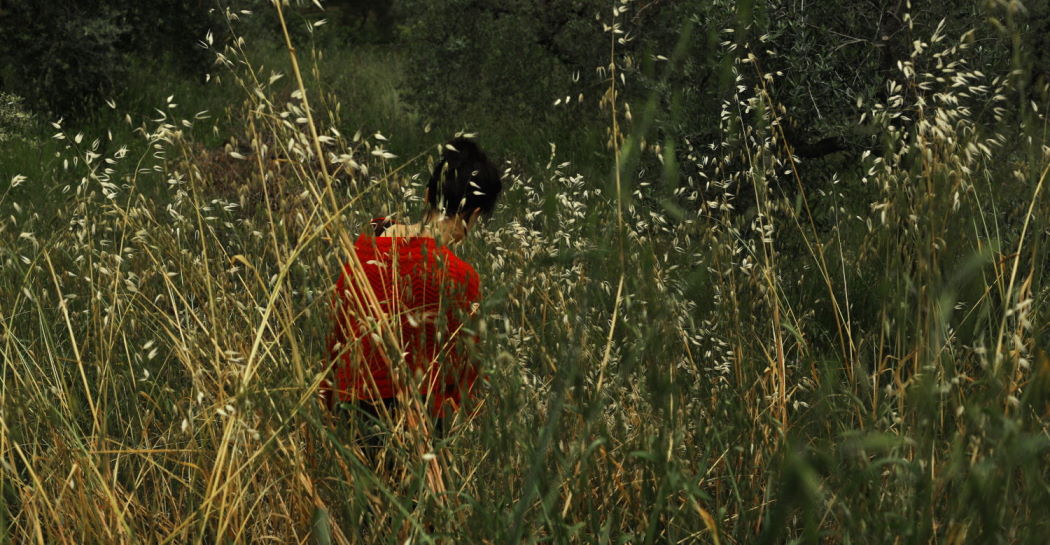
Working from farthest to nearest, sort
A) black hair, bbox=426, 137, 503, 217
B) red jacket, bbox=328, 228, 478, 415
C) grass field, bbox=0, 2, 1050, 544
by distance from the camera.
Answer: black hair, bbox=426, 137, 503, 217
red jacket, bbox=328, 228, 478, 415
grass field, bbox=0, 2, 1050, 544

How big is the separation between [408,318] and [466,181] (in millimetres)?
1021

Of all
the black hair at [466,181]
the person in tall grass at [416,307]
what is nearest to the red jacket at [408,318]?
the person in tall grass at [416,307]

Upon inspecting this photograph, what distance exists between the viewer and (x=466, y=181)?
3.10 m

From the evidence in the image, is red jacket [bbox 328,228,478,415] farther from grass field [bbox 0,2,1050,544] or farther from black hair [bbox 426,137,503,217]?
black hair [bbox 426,137,503,217]

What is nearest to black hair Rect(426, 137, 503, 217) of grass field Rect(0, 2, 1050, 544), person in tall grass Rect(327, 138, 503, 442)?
person in tall grass Rect(327, 138, 503, 442)

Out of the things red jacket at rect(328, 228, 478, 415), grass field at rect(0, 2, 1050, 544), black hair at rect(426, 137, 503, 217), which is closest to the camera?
grass field at rect(0, 2, 1050, 544)

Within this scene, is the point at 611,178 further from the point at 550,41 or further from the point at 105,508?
the point at 550,41

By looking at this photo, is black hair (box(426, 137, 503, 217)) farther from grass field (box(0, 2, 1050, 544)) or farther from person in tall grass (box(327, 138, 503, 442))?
grass field (box(0, 2, 1050, 544))

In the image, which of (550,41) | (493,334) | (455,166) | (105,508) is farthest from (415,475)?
(550,41)

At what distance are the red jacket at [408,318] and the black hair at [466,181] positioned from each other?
0.25 m

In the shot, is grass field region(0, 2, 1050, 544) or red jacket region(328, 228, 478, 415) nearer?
grass field region(0, 2, 1050, 544)

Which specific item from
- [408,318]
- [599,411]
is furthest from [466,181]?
[599,411]

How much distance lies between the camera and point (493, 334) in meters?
2.29

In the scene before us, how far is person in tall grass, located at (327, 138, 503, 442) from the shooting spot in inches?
83.7
